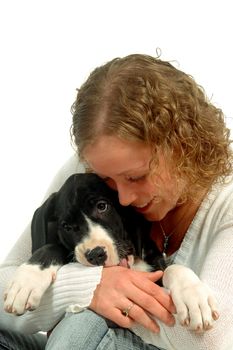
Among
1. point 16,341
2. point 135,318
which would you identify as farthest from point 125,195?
point 16,341

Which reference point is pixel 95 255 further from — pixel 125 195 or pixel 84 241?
pixel 125 195

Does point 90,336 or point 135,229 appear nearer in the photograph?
point 90,336

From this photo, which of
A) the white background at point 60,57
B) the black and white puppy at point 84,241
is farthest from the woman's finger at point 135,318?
the white background at point 60,57

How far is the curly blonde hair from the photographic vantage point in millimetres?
1677

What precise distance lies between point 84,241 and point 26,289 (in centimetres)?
23

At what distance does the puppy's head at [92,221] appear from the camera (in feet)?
5.66

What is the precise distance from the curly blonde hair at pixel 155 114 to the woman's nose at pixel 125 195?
15cm

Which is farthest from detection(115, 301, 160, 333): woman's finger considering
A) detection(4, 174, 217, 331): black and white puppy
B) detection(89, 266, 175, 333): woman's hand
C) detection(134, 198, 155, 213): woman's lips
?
detection(134, 198, 155, 213): woman's lips

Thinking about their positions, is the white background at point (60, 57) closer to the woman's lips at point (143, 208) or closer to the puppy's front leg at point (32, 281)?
the woman's lips at point (143, 208)

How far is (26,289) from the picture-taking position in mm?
1615

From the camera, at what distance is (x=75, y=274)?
1.69 meters

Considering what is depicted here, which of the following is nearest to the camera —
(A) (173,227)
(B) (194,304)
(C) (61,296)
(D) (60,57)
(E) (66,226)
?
(B) (194,304)

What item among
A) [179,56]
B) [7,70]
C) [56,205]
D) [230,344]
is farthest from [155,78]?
[7,70]

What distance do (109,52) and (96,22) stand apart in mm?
159
